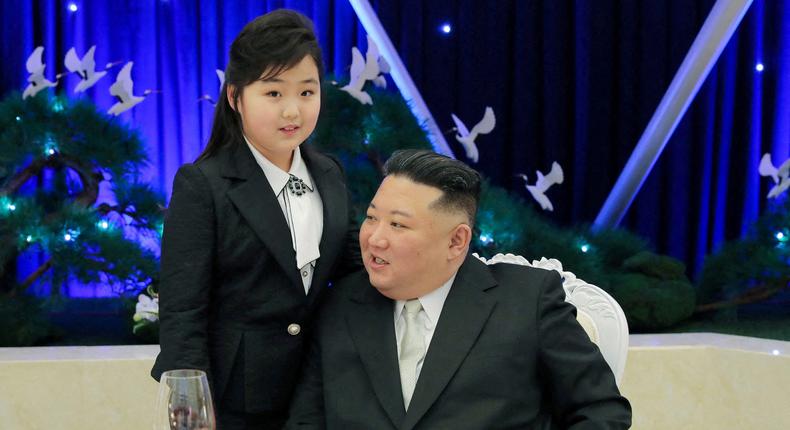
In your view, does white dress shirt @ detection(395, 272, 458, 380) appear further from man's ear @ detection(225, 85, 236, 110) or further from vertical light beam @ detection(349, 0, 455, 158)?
vertical light beam @ detection(349, 0, 455, 158)

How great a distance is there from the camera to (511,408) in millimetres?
1881

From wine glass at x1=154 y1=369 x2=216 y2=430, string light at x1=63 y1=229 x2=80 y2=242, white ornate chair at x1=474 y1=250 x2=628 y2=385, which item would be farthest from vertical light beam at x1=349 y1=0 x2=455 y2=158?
wine glass at x1=154 y1=369 x2=216 y2=430

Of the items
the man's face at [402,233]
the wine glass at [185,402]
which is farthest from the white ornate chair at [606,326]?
the wine glass at [185,402]

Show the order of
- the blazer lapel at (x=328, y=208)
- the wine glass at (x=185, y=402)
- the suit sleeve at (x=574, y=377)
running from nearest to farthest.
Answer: the wine glass at (x=185, y=402) < the suit sleeve at (x=574, y=377) < the blazer lapel at (x=328, y=208)

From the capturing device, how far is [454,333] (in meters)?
1.91

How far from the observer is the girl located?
6.35ft

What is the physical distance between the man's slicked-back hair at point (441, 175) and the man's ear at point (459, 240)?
0.03 metres

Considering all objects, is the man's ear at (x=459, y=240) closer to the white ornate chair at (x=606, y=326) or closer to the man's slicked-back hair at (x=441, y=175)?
the man's slicked-back hair at (x=441, y=175)

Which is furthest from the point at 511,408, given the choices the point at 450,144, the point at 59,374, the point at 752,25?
the point at 752,25

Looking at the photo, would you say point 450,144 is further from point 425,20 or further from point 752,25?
point 752,25

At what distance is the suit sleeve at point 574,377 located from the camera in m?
1.84

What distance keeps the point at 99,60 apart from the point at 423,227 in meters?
3.27

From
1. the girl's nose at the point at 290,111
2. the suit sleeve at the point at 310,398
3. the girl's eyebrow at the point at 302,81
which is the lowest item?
the suit sleeve at the point at 310,398

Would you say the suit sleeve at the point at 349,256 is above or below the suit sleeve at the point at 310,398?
above
